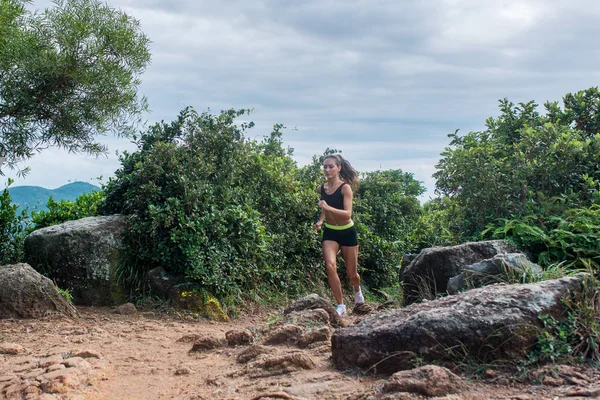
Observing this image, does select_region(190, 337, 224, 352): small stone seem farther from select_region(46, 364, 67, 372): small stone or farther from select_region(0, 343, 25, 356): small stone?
select_region(0, 343, 25, 356): small stone

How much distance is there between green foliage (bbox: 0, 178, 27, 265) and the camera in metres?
10.7

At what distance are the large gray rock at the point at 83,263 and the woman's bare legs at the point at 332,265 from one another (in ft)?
10.9

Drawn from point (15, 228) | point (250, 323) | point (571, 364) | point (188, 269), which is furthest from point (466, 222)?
point (15, 228)

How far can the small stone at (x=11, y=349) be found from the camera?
6.41 m

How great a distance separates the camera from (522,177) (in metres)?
9.29

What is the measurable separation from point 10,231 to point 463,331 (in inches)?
369

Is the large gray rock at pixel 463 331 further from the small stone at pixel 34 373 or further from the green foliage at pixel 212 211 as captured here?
the green foliage at pixel 212 211

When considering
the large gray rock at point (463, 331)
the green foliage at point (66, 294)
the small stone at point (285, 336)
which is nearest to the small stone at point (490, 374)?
the large gray rock at point (463, 331)

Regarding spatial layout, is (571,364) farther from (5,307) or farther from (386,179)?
(386,179)

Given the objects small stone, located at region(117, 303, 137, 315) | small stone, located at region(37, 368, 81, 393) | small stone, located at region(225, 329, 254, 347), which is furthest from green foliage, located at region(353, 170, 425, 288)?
small stone, located at region(37, 368, 81, 393)

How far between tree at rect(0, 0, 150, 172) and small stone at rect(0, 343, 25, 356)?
17.6ft

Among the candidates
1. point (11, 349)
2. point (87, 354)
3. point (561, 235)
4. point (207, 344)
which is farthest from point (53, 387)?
point (561, 235)

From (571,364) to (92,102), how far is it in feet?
30.7

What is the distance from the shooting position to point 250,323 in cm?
891
